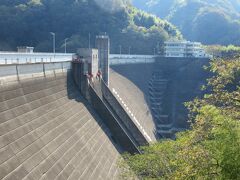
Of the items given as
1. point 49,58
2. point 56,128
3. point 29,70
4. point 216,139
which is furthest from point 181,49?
point 216,139

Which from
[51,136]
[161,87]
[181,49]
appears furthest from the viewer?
[181,49]

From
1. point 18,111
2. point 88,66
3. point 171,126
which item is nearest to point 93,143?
point 18,111

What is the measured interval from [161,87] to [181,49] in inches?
1581

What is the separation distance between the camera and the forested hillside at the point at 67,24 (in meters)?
107

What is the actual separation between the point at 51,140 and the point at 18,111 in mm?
2983

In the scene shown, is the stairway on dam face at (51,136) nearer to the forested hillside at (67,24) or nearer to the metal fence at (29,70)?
the metal fence at (29,70)

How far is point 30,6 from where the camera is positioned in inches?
4382

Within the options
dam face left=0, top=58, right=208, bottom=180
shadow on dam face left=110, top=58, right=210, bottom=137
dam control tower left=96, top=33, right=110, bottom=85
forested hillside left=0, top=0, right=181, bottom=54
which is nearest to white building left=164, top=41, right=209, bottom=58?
forested hillside left=0, top=0, right=181, bottom=54

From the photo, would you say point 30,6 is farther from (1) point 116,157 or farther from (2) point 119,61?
(1) point 116,157

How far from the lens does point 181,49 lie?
121 m

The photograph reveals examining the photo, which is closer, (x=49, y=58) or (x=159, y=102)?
(x=49, y=58)

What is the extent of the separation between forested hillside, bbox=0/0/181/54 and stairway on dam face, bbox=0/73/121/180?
72.9 m

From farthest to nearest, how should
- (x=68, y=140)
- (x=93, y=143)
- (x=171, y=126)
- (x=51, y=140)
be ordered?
1. (x=171, y=126)
2. (x=93, y=143)
3. (x=68, y=140)
4. (x=51, y=140)

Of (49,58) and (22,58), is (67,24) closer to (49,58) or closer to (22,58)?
(49,58)
